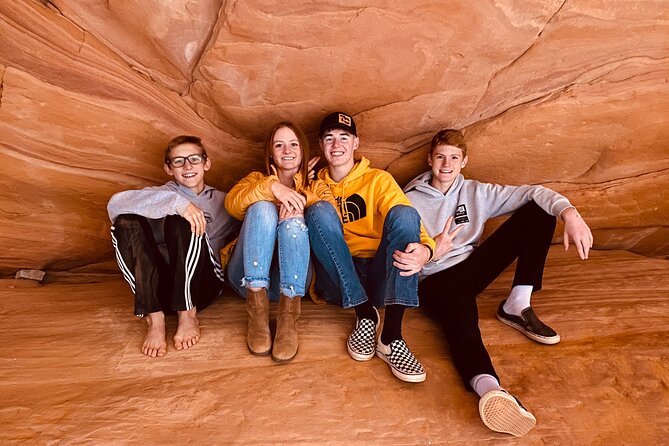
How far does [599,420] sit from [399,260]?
1006mm

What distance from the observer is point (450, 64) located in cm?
254

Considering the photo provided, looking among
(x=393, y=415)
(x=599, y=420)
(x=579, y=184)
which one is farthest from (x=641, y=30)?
(x=393, y=415)

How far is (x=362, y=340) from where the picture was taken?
7.38ft

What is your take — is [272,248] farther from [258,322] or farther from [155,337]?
[155,337]

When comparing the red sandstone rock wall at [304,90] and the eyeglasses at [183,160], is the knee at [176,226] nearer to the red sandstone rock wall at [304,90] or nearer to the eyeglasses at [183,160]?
the eyeglasses at [183,160]

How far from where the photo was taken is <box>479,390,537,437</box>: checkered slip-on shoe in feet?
5.88

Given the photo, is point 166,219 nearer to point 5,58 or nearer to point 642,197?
point 5,58

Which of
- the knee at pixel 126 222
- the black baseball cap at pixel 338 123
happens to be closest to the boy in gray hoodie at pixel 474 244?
the black baseball cap at pixel 338 123

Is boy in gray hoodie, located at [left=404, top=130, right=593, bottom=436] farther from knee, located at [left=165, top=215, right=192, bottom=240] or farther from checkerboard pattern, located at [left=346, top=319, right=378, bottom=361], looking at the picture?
knee, located at [left=165, top=215, right=192, bottom=240]

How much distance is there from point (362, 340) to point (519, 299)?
0.86 meters

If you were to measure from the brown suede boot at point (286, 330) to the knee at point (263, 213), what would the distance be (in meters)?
0.36

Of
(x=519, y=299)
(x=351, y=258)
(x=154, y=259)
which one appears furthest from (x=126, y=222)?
(x=519, y=299)

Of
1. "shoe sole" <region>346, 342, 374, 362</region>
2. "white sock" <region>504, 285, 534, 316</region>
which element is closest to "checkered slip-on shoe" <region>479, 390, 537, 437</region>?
"shoe sole" <region>346, 342, 374, 362</region>

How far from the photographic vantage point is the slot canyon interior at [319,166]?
194 centimetres
